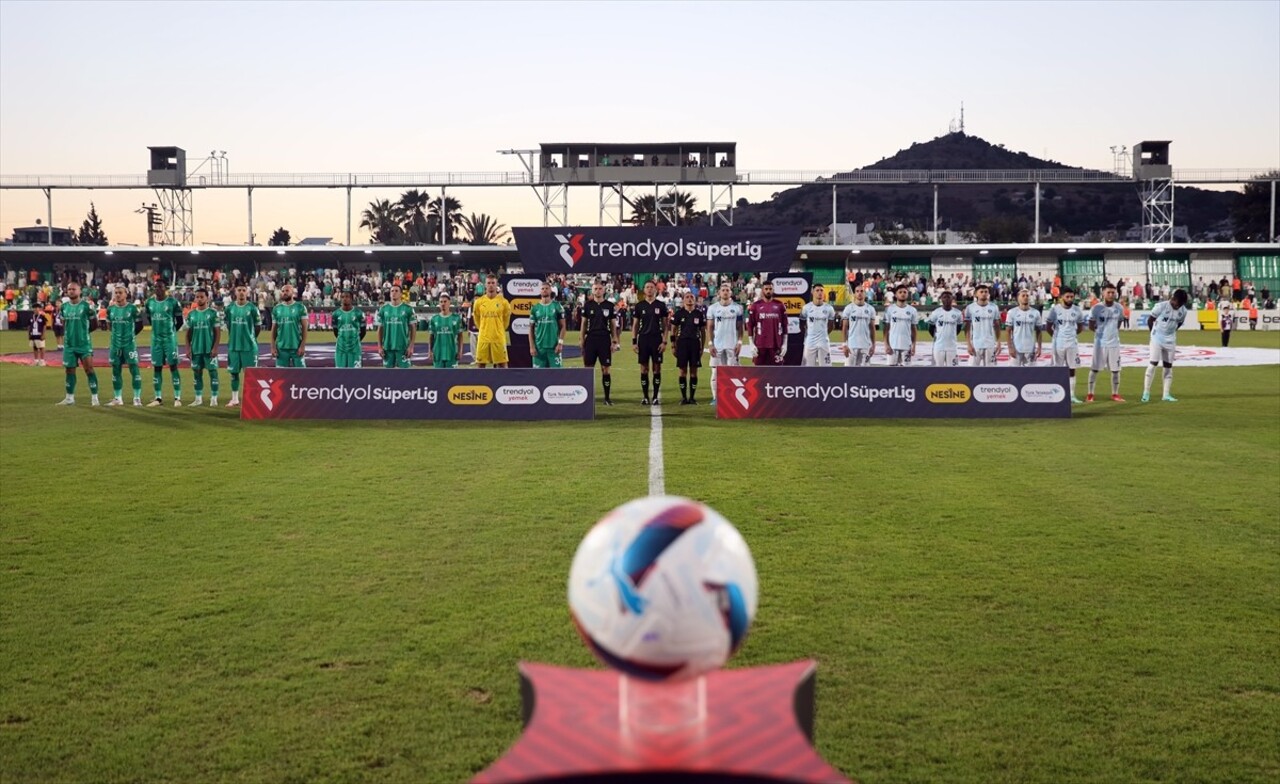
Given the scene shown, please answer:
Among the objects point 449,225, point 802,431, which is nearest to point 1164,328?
point 802,431

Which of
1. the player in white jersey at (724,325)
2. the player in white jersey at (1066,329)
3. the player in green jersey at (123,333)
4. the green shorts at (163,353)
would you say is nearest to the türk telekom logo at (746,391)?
the player in white jersey at (724,325)

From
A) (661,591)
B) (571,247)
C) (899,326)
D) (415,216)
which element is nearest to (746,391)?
(571,247)

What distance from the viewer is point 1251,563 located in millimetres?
7762

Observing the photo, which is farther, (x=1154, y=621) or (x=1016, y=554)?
(x=1016, y=554)

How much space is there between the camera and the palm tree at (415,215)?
10231cm

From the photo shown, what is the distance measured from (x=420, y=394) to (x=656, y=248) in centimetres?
522

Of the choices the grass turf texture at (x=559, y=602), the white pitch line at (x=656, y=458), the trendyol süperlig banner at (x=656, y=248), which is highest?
the trendyol süperlig banner at (x=656, y=248)

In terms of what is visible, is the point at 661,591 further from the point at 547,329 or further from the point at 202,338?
the point at 202,338

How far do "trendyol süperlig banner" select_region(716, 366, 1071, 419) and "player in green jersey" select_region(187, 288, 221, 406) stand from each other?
9166mm

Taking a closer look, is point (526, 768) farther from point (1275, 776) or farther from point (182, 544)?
point (182, 544)

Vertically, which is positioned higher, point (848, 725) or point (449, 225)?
point (449, 225)

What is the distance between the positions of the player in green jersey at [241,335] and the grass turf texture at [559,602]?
5.42 m

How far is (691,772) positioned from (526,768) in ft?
1.04

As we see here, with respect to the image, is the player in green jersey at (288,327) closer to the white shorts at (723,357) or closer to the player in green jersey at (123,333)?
the player in green jersey at (123,333)
